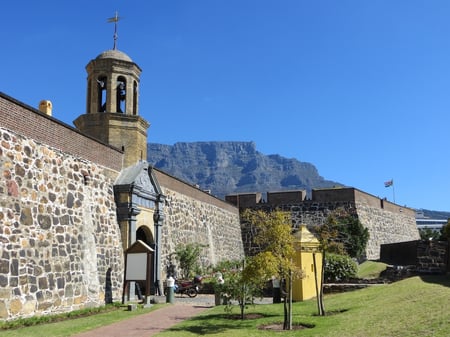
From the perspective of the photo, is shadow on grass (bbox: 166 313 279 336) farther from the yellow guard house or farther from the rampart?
the rampart

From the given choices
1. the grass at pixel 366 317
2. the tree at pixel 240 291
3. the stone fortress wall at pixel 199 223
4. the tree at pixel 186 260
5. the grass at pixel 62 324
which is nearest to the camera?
the grass at pixel 366 317

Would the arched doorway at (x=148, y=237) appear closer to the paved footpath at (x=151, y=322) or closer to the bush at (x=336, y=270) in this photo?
the paved footpath at (x=151, y=322)

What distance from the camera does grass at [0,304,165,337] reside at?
1099cm

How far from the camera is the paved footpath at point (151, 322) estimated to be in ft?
37.5

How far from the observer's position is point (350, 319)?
11141mm

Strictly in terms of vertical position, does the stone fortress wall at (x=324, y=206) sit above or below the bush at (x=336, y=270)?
above

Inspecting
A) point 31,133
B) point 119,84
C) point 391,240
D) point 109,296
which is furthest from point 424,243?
point 391,240

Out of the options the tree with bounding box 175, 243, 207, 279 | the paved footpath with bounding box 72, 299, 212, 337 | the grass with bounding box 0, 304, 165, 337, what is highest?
the tree with bounding box 175, 243, 207, 279

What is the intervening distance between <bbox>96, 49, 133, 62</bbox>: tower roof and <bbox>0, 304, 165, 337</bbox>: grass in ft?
35.5

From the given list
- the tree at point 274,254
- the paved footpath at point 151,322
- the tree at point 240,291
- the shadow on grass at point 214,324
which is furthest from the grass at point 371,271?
the tree at point 274,254

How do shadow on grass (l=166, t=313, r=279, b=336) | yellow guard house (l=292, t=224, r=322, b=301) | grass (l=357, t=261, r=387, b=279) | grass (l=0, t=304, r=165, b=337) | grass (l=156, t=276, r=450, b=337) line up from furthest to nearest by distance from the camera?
1. grass (l=357, t=261, r=387, b=279)
2. yellow guard house (l=292, t=224, r=322, b=301)
3. shadow on grass (l=166, t=313, r=279, b=336)
4. grass (l=0, t=304, r=165, b=337)
5. grass (l=156, t=276, r=450, b=337)

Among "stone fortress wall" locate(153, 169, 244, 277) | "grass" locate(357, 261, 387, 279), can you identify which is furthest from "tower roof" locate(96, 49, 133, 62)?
"grass" locate(357, 261, 387, 279)

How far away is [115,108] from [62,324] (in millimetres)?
10534

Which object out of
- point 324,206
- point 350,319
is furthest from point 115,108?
point 324,206
